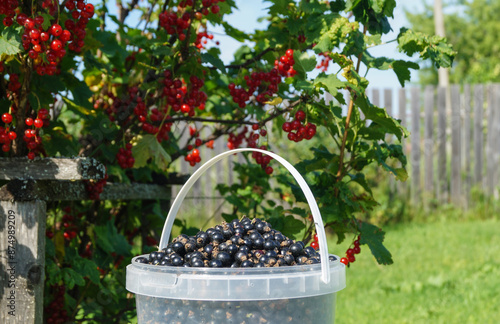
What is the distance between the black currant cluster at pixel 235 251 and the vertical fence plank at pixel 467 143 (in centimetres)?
741

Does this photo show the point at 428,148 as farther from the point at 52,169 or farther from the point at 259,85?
the point at 52,169

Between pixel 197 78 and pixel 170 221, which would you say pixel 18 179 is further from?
pixel 197 78

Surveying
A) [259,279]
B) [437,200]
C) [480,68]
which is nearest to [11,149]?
[259,279]

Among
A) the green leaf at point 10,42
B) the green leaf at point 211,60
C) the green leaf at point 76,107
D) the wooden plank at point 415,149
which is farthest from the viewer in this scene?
the wooden plank at point 415,149

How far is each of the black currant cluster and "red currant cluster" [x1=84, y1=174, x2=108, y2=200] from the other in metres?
0.76

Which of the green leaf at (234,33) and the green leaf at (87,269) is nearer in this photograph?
the green leaf at (87,269)

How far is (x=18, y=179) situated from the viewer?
2.02 m

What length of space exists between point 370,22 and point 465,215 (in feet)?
21.6

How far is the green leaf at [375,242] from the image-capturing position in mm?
2242

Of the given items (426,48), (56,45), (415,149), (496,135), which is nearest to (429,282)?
(426,48)

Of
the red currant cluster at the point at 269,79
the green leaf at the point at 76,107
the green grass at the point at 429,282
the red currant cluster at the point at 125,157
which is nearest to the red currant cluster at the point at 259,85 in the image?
the red currant cluster at the point at 269,79

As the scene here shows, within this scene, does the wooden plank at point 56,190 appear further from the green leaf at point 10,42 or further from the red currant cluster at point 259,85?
the red currant cluster at point 259,85

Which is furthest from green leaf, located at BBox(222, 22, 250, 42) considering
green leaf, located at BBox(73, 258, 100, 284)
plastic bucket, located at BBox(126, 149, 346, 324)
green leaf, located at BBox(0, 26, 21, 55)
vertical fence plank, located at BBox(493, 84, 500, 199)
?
vertical fence plank, located at BBox(493, 84, 500, 199)

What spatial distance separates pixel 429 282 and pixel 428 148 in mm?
4346
